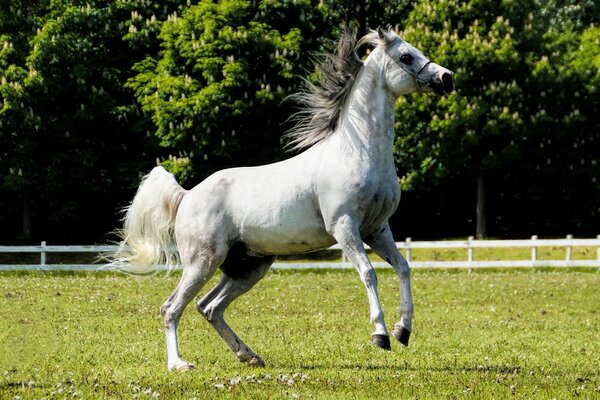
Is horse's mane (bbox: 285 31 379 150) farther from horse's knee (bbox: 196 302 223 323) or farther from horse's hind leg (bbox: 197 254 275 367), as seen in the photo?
A: horse's knee (bbox: 196 302 223 323)

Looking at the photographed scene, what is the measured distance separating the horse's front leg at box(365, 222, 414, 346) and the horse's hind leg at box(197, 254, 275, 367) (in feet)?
4.72

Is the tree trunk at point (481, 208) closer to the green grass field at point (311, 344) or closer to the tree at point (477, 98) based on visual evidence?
the tree at point (477, 98)

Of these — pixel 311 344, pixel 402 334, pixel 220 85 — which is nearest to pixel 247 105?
pixel 220 85

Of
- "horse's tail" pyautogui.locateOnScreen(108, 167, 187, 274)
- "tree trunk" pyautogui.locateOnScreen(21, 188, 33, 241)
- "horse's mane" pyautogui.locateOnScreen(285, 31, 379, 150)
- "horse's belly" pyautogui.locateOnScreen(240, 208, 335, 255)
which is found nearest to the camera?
"horse's belly" pyautogui.locateOnScreen(240, 208, 335, 255)

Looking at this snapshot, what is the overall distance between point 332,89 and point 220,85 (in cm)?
3148

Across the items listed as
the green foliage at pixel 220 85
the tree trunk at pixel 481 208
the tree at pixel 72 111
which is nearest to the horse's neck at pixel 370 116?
the green foliage at pixel 220 85

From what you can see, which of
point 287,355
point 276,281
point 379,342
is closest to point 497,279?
point 276,281

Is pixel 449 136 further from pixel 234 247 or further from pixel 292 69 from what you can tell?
pixel 234 247

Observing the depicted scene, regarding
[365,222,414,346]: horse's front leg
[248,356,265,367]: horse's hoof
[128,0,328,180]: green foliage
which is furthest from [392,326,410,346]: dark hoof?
[128,0,328,180]: green foliage

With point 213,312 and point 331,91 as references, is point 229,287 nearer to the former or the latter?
point 213,312

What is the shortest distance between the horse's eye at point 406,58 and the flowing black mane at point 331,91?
608 millimetres

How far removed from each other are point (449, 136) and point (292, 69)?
27.6 ft

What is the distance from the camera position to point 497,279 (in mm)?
29484

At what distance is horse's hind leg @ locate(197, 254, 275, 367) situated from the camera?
12188mm
